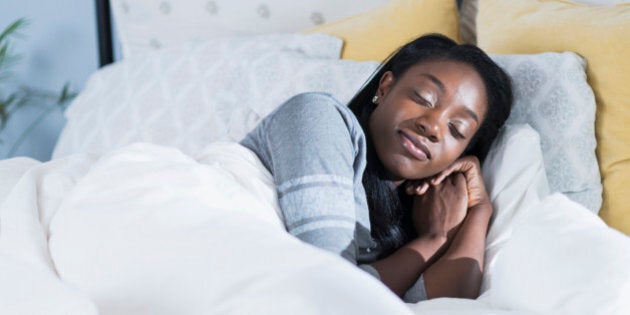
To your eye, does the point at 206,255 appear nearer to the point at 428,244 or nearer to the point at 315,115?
the point at 315,115

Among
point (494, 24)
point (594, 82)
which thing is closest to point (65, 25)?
point (494, 24)

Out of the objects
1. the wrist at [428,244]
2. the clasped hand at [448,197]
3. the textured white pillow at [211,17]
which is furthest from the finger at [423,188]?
the textured white pillow at [211,17]

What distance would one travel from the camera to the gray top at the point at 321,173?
3.51ft

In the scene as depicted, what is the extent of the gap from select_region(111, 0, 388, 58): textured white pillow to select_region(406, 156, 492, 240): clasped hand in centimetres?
73

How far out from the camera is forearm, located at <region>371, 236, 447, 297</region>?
118 cm

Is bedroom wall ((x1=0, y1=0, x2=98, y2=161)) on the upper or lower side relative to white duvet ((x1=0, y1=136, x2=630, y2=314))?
lower

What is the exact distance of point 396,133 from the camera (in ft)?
4.24

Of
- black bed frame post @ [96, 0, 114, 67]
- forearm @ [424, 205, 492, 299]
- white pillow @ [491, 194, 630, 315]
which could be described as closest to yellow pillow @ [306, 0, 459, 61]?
forearm @ [424, 205, 492, 299]

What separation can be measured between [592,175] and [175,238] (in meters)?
0.86

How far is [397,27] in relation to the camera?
5.59ft

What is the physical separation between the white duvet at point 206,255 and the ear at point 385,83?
36cm

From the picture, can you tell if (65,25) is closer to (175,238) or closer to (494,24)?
(494,24)

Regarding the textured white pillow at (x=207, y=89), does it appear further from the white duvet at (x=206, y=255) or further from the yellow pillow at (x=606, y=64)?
the white duvet at (x=206, y=255)

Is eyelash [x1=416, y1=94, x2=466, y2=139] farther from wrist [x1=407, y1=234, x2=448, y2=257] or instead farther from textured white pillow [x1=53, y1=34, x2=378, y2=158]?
textured white pillow [x1=53, y1=34, x2=378, y2=158]
